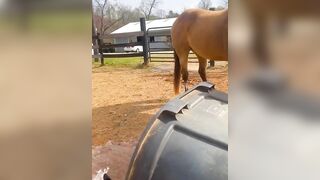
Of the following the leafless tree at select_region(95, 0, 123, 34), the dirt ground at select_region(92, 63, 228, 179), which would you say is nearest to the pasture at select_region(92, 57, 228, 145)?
the dirt ground at select_region(92, 63, 228, 179)

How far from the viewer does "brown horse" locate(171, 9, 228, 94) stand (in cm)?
222

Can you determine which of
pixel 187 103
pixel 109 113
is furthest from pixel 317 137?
pixel 109 113

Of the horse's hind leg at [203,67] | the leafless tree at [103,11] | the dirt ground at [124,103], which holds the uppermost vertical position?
the leafless tree at [103,11]

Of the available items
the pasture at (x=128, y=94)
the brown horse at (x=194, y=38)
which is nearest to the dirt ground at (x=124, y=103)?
the pasture at (x=128, y=94)

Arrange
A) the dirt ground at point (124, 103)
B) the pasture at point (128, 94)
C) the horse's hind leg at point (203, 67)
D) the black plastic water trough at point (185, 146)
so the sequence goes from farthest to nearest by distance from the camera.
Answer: the horse's hind leg at point (203, 67) < the pasture at point (128, 94) < the dirt ground at point (124, 103) < the black plastic water trough at point (185, 146)

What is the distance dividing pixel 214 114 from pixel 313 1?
0.40m

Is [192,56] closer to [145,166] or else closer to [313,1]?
[145,166]

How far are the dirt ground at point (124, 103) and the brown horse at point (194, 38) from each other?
130 mm

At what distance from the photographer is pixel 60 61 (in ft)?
1.12

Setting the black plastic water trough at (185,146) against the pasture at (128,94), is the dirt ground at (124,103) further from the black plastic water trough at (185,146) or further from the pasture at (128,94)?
the black plastic water trough at (185,146)

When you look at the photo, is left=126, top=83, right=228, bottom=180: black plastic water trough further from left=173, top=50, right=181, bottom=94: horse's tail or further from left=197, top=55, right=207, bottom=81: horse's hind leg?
left=197, top=55, right=207, bottom=81: horse's hind leg

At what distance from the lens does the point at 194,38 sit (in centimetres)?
261

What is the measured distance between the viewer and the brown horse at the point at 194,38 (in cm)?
222

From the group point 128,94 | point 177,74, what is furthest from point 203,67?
point 128,94
